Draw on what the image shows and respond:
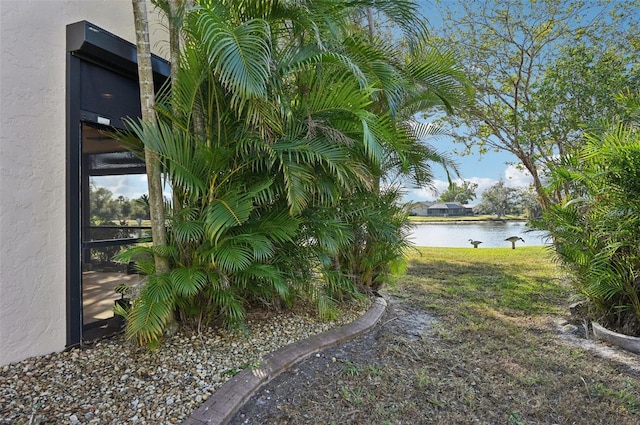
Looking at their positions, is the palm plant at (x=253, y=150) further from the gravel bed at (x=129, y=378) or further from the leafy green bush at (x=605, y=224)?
the leafy green bush at (x=605, y=224)

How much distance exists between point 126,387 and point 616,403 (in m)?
3.18

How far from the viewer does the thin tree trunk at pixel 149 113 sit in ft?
9.49

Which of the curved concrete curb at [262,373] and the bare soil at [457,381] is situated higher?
the curved concrete curb at [262,373]

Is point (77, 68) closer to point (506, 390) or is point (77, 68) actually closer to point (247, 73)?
point (247, 73)

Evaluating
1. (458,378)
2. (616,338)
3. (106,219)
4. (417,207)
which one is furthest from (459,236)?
(106,219)

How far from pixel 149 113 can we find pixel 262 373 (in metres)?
2.08

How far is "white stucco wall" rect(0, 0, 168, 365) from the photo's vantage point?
2619 mm

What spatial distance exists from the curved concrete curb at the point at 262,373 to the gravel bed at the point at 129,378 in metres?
0.07

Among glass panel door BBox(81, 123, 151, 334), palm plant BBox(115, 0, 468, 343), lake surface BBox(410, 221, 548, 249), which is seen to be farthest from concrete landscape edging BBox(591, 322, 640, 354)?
lake surface BBox(410, 221, 548, 249)

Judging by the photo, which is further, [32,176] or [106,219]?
[106,219]

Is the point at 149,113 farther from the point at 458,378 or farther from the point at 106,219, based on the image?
the point at 458,378

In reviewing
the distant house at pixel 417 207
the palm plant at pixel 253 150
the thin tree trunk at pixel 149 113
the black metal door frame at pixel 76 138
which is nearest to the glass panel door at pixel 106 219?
the black metal door frame at pixel 76 138

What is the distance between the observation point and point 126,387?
2.37 meters

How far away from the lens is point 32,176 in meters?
2.75
